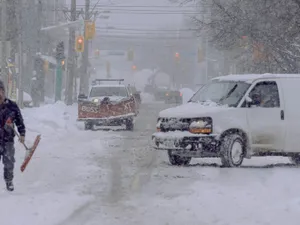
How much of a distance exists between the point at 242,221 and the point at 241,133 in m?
6.06

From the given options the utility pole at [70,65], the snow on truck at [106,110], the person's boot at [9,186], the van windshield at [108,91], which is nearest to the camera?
the person's boot at [9,186]

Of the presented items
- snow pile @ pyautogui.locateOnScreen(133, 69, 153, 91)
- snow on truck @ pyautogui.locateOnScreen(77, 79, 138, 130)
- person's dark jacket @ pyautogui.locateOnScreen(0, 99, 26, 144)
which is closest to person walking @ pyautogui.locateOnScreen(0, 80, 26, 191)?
person's dark jacket @ pyautogui.locateOnScreen(0, 99, 26, 144)

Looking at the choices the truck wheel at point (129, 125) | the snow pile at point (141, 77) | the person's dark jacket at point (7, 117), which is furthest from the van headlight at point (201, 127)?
the snow pile at point (141, 77)

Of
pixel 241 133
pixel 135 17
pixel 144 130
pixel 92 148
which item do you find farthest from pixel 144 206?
pixel 135 17

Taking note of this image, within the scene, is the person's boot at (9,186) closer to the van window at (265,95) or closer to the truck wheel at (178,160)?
the truck wheel at (178,160)

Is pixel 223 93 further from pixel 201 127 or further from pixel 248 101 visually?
pixel 201 127

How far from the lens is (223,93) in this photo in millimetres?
15773

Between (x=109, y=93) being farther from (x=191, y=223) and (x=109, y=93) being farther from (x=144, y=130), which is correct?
(x=191, y=223)

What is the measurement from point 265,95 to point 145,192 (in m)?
4.93

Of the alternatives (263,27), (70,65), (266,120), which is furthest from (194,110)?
(70,65)

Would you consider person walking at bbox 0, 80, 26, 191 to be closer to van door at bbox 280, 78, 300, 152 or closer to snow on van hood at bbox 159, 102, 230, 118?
snow on van hood at bbox 159, 102, 230, 118

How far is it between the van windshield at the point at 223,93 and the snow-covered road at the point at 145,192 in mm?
1343

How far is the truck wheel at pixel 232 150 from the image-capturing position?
14.6m

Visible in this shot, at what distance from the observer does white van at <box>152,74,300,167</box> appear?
14797 mm
